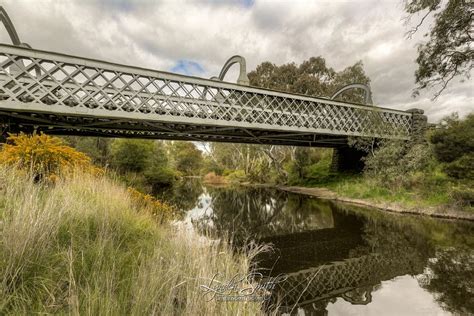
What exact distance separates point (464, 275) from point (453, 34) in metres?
11.2

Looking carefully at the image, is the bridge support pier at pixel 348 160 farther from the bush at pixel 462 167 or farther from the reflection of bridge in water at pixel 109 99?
the bush at pixel 462 167

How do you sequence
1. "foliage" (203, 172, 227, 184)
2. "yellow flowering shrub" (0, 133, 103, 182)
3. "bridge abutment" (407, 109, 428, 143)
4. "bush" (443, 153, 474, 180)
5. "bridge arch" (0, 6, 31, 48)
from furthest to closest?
"foliage" (203, 172, 227, 184) → "bridge abutment" (407, 109, 428, 143) → "bush" (443, 153, 474, 180) → "bridge arch" (0, 6, 31, 48) → "yellow flowering shrub" (0, 133, 103, 182)

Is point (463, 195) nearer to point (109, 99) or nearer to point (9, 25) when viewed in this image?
point (109, 99)

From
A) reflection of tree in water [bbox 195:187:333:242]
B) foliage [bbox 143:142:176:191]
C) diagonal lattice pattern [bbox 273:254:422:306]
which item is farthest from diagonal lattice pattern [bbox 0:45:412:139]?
foliage [bbox 143:142:176:191]

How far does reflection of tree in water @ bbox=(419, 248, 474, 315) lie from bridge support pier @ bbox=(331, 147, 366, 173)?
51.6ft

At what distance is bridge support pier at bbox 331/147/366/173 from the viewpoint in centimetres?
2078

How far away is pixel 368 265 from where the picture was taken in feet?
17.1

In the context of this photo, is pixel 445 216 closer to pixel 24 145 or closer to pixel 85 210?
pixel 85 210

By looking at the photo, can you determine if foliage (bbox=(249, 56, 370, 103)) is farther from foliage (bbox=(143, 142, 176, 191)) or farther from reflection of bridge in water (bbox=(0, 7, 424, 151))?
foliage (bbox=(143, 142, 176, 191))

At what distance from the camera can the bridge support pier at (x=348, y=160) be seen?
20781 millimetres

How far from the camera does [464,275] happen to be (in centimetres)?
453

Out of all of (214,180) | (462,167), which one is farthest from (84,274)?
(214,180)

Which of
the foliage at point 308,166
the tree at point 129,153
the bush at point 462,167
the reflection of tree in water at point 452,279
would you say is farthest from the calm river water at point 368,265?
the foliage at point 308,166

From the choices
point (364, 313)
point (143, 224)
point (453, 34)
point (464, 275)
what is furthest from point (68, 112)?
point (453, 34)
